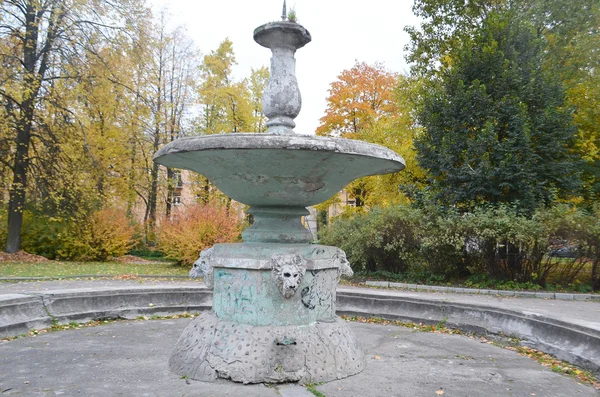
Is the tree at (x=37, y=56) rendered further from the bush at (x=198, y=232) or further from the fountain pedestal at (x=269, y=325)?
the fountain pedestal at (x=269, y=325)

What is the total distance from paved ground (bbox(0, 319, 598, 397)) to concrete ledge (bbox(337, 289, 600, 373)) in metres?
0.47

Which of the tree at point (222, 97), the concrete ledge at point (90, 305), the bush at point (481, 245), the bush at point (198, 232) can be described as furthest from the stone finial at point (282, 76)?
the tree at point (222, 97)

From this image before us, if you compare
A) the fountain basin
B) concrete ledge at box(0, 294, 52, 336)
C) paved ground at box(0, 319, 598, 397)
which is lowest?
paved ground at box(0, 319, 598, 397)

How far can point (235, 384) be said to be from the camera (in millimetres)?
3959

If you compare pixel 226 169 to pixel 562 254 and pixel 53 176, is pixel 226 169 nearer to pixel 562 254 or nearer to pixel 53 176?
pixel 562 254

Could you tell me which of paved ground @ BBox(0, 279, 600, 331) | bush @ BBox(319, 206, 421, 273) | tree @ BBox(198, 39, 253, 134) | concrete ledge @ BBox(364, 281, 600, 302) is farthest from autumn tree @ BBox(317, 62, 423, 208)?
paved ground @ BBox(0, 279, 600, 331)

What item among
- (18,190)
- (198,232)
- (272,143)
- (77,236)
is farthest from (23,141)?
(272,143)

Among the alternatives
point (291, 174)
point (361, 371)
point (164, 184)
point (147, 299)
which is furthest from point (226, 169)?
point (164, 184)

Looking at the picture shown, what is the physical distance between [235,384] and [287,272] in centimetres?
104

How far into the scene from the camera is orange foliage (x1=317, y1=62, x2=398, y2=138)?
86.1 feet

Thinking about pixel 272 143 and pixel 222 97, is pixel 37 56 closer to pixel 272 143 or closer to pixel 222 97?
pixel 222 97

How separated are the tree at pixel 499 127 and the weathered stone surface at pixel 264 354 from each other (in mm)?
10199

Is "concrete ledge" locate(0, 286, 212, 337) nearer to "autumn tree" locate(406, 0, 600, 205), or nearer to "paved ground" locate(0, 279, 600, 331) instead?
"paved ground" locate(0, 279, 600, 331)

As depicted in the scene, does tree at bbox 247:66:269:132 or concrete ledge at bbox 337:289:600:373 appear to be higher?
tree at bbox 247:66:269:132
